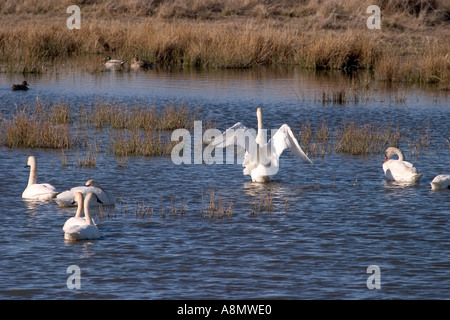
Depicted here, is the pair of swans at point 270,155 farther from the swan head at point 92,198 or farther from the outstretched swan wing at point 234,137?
the swan head at point 92,198

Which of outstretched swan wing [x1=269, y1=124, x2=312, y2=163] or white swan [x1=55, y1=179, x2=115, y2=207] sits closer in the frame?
white swan [x1=55, y1=179, x2=115, y2=207]

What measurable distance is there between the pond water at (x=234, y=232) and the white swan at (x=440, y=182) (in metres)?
0.10

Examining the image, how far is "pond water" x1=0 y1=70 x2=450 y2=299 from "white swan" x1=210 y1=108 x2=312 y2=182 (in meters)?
0.21

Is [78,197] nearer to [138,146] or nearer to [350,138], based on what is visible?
[138,146]

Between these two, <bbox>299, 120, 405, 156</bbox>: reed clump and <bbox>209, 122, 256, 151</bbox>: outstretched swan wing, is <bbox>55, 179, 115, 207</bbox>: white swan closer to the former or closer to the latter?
<bbox>209, 122, 256, 151</bbox>: outstretched swan wing

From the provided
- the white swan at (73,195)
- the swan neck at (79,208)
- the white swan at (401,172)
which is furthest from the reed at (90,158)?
the white swan at (401,172)

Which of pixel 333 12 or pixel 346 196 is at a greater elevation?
pixel 333 12

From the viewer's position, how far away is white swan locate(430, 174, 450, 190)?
37.3ft

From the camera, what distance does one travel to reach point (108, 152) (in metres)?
13.4

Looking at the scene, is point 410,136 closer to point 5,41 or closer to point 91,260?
point 91,260

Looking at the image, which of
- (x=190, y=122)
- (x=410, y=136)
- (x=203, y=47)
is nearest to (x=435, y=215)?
(x=410, y=136)

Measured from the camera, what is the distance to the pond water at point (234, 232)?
7.61m

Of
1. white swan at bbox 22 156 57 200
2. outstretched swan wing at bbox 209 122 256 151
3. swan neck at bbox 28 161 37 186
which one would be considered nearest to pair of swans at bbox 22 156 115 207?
white swan at bbox 22 156 57 200

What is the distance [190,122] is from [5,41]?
1033 cm
